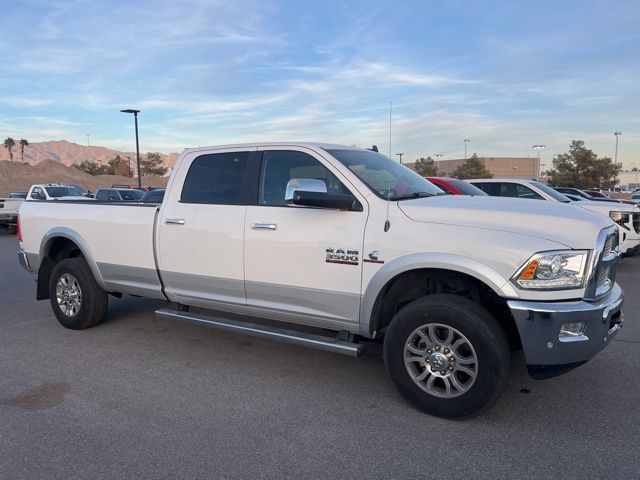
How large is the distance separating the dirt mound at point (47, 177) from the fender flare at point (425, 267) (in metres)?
66.5

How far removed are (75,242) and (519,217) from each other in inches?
190

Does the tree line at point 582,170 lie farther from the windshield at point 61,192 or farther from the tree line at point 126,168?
the tree line at point 126,168

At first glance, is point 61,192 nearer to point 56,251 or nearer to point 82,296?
point 56,251

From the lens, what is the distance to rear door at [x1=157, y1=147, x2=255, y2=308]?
16.2 ft

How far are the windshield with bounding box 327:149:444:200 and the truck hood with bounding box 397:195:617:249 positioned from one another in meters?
0.29

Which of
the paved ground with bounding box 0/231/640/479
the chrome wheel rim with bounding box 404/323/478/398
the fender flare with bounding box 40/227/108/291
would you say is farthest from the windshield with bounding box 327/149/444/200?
the fender flare with bounding box 40/227/108/291

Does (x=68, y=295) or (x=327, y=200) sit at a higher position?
(x=327, y=200)

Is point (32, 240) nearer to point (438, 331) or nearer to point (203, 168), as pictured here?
point (203, 168)

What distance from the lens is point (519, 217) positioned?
3.74 m

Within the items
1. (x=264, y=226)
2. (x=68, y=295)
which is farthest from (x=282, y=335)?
(x=68, y=295)

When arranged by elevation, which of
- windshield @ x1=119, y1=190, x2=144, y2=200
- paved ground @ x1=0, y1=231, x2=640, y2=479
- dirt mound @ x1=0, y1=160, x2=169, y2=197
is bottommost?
paved ground @ x1=0, y1=231, x2=640, y2=479

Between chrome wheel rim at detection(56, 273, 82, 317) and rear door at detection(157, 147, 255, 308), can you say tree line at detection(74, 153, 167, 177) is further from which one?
rear door at detection(157, 147, 255, 308)

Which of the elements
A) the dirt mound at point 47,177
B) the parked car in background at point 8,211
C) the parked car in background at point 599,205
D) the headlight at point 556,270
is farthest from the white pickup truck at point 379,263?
the dirt mound at point 47,177

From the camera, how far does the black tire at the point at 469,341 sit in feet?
12.1
